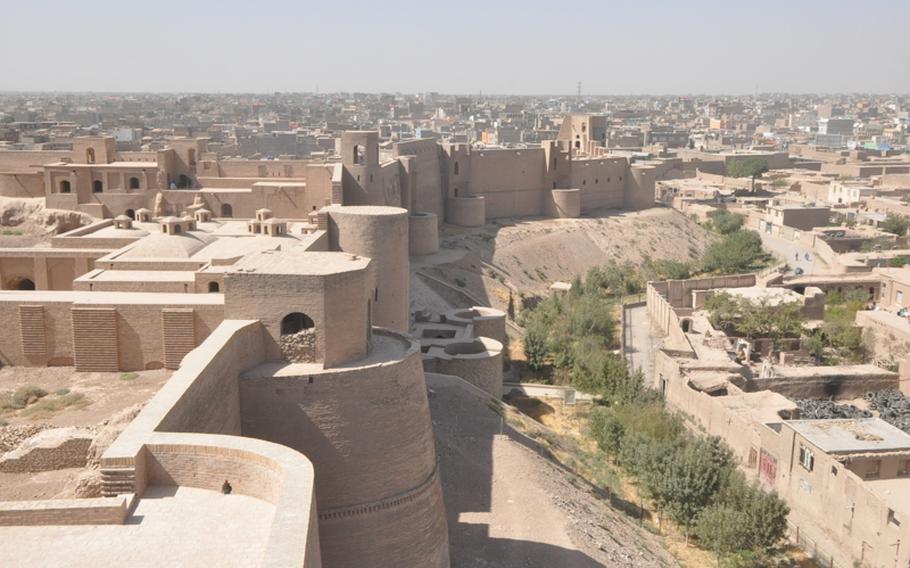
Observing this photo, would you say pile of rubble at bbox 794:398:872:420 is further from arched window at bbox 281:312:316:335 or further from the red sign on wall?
arched window at bbox 281:312:316:335

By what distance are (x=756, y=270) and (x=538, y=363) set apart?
18.2 meters

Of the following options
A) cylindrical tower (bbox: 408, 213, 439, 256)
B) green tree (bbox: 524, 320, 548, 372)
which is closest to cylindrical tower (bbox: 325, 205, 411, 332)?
green tree (bbox: 524, 320, 548, 372)

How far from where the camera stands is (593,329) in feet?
89.1

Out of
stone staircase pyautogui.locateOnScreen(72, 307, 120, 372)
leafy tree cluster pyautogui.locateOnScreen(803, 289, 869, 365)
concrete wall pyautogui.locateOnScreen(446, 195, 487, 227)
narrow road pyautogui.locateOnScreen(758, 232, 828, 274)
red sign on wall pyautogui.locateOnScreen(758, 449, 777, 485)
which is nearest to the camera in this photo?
stone staircase pyautogui.locateOnScreen(72, 307, 120, 372)

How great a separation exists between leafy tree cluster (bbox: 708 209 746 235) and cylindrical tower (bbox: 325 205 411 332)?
32.0 m

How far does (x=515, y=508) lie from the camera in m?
13.6

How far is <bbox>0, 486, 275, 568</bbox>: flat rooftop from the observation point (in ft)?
20.8

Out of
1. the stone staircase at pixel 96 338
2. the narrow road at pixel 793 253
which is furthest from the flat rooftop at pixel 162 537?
the narrow road at pixel 793 253

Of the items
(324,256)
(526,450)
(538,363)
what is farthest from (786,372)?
(324,256)

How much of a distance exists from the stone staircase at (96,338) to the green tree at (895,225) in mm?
40184

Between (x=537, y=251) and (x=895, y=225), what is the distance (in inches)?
756

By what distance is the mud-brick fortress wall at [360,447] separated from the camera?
10.4m

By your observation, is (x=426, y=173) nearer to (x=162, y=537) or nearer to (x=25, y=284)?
(x=25, y=284)

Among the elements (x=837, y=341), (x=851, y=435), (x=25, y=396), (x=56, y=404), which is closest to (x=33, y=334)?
(x=25, y=396)
